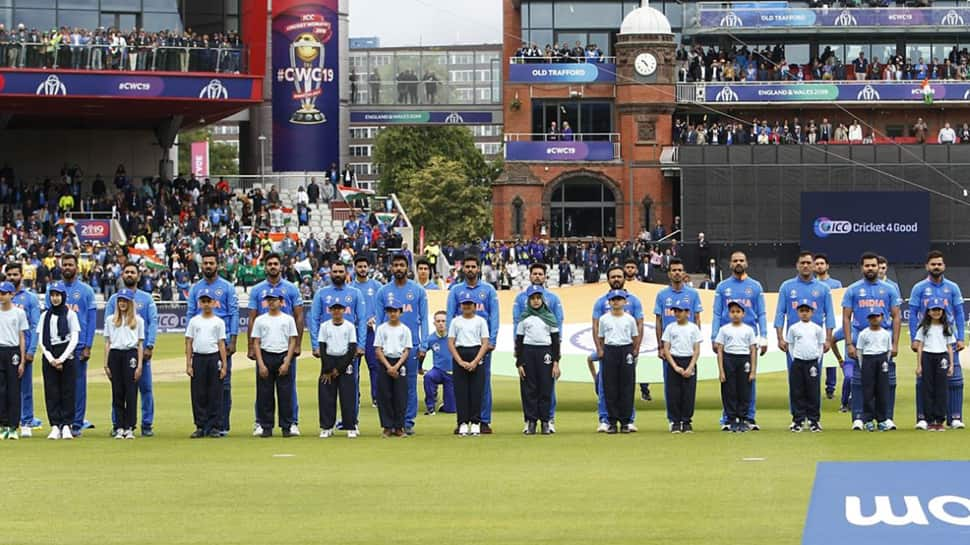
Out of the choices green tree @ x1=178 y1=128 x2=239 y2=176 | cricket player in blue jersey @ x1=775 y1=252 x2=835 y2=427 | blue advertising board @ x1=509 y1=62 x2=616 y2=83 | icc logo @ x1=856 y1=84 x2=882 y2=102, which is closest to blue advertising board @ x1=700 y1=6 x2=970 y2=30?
icc logo @ x1=856 y1=84 x2=882 y2=102

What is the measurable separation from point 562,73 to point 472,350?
55364mm

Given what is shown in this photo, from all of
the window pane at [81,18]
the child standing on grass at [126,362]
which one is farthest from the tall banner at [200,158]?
the child standing on grass at [126,362]

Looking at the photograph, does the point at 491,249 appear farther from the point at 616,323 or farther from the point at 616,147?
the point at 616,323

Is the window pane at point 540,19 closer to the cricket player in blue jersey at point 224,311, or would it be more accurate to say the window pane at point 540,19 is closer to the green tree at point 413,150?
the green tree at point 413,150

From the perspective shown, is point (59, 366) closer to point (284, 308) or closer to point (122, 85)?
point (284, 308)

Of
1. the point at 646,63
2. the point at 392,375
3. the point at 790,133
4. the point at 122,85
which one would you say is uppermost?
the point at 646,63

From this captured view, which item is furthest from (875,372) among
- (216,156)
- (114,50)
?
(216,156)

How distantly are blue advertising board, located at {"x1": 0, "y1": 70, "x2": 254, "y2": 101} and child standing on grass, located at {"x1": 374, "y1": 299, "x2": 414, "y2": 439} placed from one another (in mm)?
38862

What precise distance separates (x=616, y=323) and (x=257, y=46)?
4211 centimetres

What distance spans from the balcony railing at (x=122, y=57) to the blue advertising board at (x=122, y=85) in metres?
0.29

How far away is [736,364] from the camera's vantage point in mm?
19453

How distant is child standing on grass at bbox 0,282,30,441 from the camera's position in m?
19.6

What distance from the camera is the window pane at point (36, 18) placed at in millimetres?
59312

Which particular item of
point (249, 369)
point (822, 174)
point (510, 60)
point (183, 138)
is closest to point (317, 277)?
point (249, 369)
